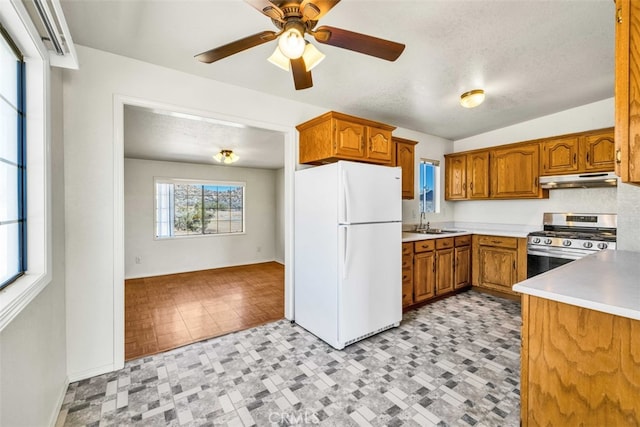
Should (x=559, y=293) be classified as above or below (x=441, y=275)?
above

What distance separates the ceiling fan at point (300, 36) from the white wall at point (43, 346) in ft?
4.17

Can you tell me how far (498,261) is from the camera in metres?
3.72

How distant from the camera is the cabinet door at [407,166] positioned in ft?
12.1

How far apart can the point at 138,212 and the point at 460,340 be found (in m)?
5.58

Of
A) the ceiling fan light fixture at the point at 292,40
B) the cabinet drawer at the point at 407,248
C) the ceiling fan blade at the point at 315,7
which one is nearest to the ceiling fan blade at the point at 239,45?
the ceiling fan light fixture at the point at 292,40

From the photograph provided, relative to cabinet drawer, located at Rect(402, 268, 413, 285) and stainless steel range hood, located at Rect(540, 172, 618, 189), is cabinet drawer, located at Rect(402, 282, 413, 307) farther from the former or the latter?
stainless steel range hood, located at Rect(540, 172, 618, 189)

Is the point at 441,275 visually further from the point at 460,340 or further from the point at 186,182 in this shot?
the point at 186,182

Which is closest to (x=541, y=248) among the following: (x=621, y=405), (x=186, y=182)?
(x=621, y=405)

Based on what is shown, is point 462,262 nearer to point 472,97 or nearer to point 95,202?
point 472,97

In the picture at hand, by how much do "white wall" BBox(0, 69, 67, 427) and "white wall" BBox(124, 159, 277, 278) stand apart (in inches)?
148

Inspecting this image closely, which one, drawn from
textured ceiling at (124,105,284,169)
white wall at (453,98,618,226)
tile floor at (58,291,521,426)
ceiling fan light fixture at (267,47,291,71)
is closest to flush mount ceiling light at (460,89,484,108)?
white wall at (453,98,618,226)

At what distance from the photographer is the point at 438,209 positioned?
15.1ft

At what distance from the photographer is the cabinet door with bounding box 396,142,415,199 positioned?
368cm

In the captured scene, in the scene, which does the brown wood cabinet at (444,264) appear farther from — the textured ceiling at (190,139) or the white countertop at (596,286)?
the textured ceiling at (190,139)
